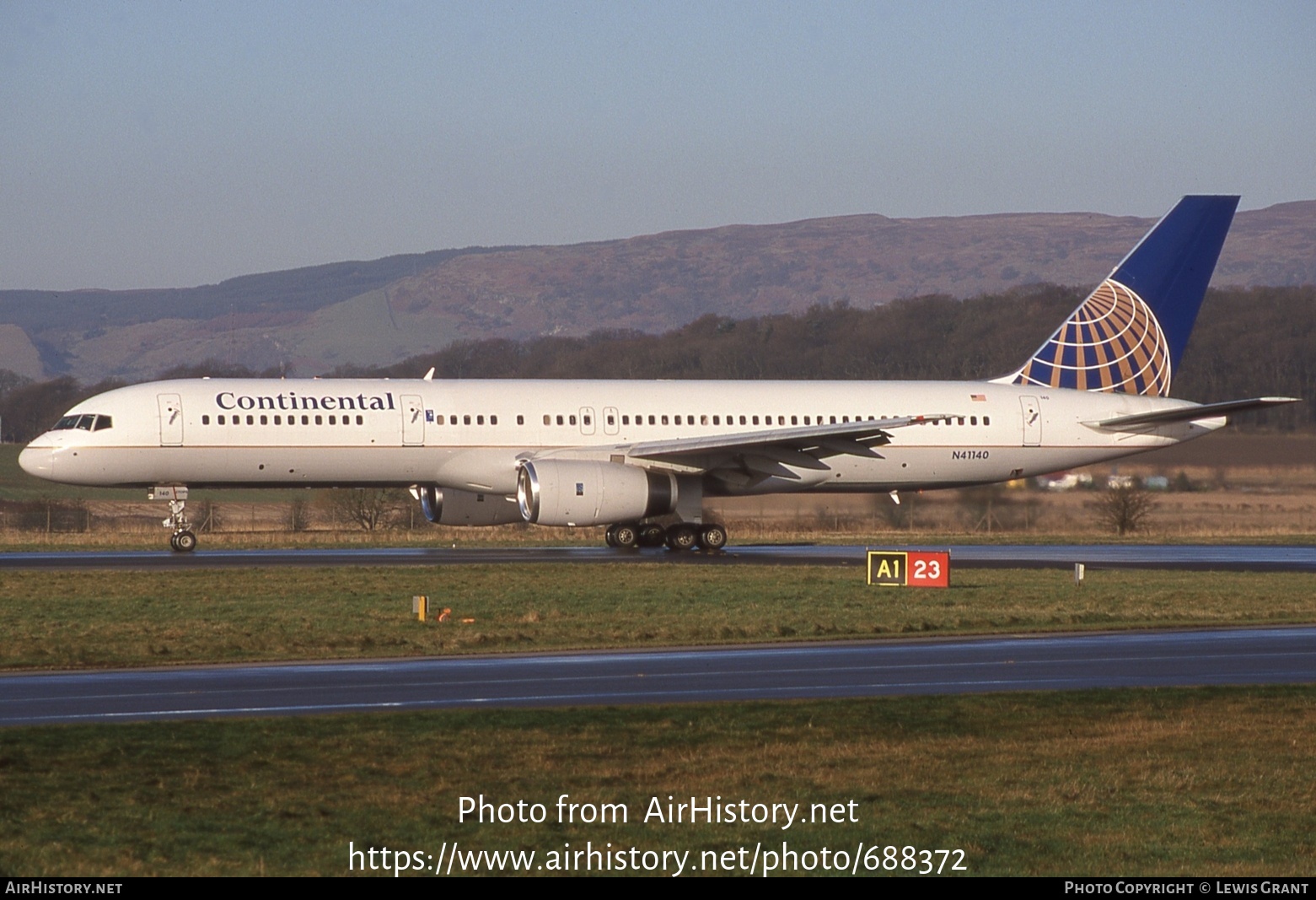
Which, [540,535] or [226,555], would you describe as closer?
[226,555]

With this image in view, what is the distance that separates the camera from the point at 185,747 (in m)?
13.7

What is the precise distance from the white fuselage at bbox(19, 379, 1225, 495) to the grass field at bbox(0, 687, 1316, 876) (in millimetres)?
23567

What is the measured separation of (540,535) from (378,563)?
47.9 feet

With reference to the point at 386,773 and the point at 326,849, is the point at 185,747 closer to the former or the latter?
the point at 386,773

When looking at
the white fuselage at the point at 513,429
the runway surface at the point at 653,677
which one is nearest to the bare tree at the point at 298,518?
the white fuselage at the point at 513,429

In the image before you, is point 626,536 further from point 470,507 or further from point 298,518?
point 298,518

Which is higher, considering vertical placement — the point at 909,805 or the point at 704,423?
the point at 704,423

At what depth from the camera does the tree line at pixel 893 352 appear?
3665 inches

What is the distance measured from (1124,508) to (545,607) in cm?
3133

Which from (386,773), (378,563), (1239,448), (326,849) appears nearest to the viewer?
(326,849)

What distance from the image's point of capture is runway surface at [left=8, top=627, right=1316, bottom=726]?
656 inches
